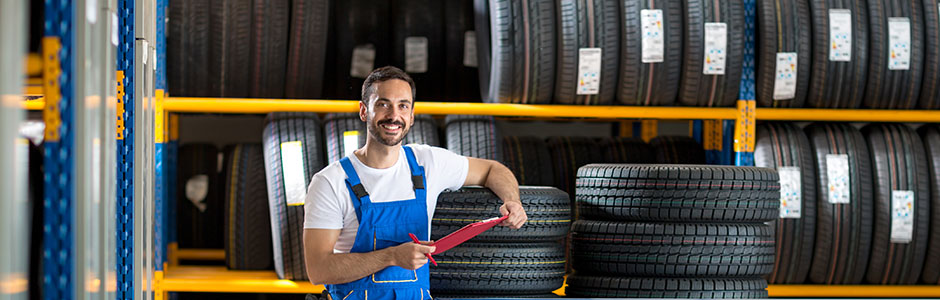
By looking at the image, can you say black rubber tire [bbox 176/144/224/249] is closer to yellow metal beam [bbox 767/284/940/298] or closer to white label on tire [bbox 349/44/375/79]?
white label on tire [bbox 349/44/375/79]

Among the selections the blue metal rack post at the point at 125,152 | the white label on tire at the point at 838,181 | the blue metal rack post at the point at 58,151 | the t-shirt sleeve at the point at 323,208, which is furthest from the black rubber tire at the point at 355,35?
the blue metal rack post at the point at 58,151

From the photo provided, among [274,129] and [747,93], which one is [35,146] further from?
[747,93]

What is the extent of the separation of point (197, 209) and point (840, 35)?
3.82m

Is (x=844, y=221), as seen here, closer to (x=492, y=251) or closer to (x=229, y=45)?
(x=492, y=251)

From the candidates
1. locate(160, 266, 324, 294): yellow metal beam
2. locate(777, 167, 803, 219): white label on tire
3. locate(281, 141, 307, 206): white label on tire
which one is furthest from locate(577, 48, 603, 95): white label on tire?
locate(160, 266, 324, 294): yellow metal beam

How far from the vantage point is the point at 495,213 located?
3615 mm

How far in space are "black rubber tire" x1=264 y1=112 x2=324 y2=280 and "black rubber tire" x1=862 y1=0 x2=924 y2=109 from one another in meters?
2.96

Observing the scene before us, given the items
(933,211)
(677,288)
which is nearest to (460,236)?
(677,288)

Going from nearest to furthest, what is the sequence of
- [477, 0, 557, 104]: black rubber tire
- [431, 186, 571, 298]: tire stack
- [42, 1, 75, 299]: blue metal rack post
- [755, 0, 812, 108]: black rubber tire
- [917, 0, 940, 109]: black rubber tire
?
1. [42, 1, 75, 299]: blue metal rack post
2. [431, 186, 571, 298]: tire stack
3. [477, 0, 557, 104]: black rubber tire
4. [755, 0, 812, 108]: black rubber tire
5. [917, 0, 940, 109]: black rubber tire

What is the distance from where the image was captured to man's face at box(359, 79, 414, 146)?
3.28 meters

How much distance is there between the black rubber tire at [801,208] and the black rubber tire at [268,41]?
2.59 m

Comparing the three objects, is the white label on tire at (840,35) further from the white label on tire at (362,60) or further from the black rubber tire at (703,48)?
the white label on tire at (362,60)

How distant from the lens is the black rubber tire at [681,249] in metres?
3.70

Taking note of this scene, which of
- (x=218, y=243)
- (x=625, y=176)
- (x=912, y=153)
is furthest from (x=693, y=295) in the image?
(x=218, y=243)
